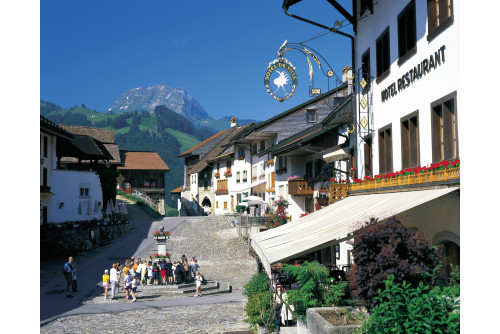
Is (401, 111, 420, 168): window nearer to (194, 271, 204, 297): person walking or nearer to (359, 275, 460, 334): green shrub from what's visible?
(359, 275, 460, 334): green shrub

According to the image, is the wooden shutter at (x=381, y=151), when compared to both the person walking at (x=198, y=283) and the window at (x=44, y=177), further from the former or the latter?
the window at (x=44, y=177)

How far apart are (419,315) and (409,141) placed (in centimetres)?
788

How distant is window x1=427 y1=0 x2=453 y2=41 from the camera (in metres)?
10.7

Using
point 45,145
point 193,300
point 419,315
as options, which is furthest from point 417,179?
point 45,145

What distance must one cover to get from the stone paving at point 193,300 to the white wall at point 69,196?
745 centimetres

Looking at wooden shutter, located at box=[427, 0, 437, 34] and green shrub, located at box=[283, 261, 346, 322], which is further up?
wooden shutter, located at box=[427, 0, 437, 34]

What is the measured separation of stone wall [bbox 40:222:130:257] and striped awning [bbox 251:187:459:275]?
80.5 feet

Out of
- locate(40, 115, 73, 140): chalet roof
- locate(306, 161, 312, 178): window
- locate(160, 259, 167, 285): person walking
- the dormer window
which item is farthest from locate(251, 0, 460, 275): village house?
the dormer window

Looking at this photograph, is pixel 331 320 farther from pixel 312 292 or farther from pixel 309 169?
pixel 309 169

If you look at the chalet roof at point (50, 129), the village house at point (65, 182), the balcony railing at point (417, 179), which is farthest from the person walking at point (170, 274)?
the chalet roof at point (50, 129)

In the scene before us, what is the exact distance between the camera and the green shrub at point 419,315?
6391 millimetres

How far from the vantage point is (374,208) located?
39.8 ft

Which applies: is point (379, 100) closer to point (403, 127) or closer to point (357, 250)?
point (403, 127)
